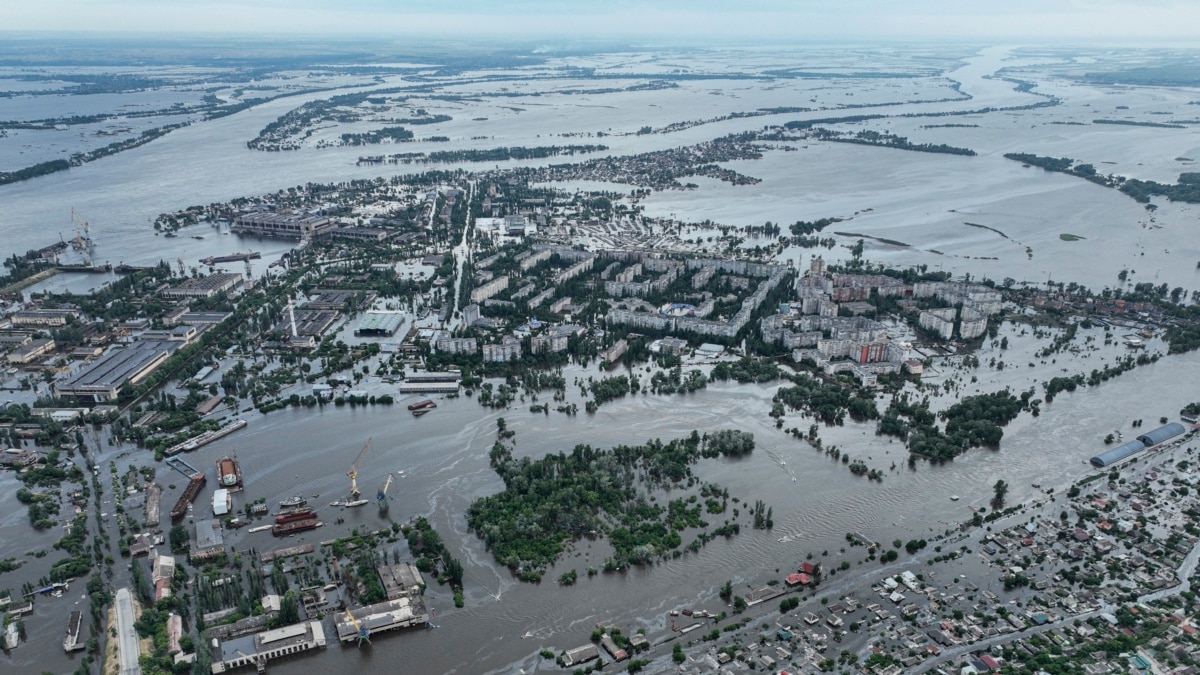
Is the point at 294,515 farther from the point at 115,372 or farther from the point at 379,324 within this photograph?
the point at 379,324

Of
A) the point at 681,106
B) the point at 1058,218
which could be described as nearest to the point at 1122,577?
the point at 1058,218

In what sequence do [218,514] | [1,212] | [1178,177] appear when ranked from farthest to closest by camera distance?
[1178,177]
[1,212]
[218,514]

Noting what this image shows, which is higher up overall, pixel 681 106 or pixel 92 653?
pixel 681 106

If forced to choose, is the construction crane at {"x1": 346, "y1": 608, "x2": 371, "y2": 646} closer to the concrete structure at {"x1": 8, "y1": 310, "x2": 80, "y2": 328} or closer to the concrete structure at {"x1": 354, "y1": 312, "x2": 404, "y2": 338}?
the concrete structure at {"x1": 354, "y1": 312, "x2": 404, "y2": 338}

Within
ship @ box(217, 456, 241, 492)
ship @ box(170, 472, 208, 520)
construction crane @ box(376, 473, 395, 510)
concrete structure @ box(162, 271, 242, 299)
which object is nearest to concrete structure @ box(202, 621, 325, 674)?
construction crane @ box(376, 473, 395, 510)

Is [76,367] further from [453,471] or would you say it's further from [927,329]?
[927,329]

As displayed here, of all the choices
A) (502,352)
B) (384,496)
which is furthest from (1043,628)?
(502,352)
